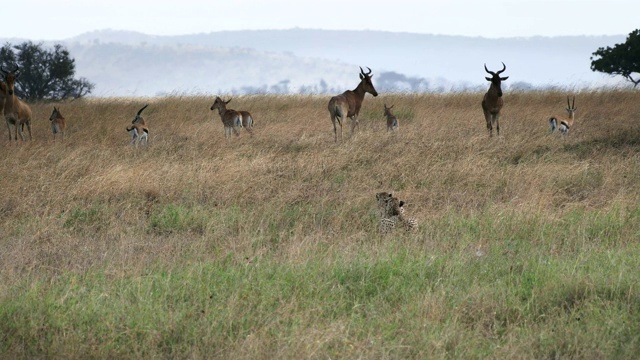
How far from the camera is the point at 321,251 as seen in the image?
6.23 metres

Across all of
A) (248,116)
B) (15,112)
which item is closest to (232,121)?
(248,116)

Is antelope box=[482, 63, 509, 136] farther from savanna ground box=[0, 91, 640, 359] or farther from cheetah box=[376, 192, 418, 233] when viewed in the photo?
cheetah box=[376, 192, 418, 233]

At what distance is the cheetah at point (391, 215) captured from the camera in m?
7.06

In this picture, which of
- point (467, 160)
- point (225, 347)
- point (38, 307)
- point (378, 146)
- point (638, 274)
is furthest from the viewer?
point (378, 146)

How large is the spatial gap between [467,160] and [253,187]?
2.76m

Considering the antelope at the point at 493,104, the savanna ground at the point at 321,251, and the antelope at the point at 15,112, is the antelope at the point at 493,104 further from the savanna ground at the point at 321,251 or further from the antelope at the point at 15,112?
the antelope at the point at 15,112

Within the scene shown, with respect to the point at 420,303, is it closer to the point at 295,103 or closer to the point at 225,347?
the point at 225,347

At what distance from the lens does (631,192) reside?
8.81m

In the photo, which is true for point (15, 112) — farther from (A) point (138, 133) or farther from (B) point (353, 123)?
(B) point (353, 123)

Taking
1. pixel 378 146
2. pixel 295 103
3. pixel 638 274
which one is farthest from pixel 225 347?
pixel 295 103

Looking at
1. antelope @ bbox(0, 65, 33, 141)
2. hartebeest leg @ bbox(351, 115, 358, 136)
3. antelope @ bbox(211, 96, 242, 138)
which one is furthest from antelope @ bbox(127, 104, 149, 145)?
hartebeest leg @ bbox(351, 115, 358, 136)

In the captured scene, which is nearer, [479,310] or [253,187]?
[479,310]

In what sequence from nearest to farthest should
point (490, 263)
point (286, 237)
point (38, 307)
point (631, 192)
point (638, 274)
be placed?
point (38, 307), point (638, 274), point (490, 263), point (286, 237), point (631, 192)

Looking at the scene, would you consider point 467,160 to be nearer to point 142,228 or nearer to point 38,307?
point 142,228
